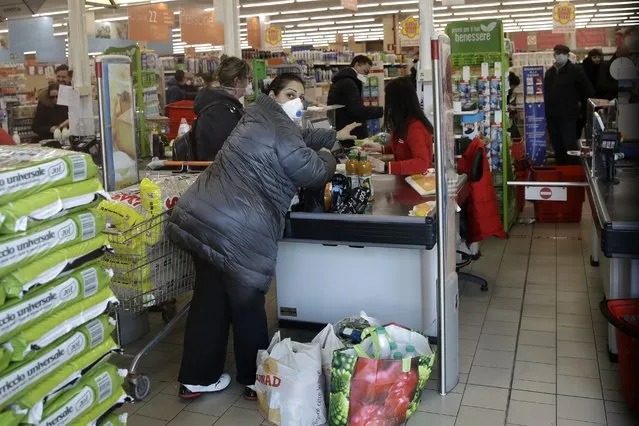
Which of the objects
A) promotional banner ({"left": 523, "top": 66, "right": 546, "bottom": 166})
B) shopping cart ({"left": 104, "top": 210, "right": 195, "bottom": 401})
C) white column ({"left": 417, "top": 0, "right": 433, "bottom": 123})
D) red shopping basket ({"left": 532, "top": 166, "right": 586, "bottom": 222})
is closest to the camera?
shopping cart ({"left": 104, "top": 210, "right": 195, "bottom": 401})

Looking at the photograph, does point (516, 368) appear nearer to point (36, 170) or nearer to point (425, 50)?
point (36, 170)

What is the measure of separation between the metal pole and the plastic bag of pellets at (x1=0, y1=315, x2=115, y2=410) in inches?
62.1

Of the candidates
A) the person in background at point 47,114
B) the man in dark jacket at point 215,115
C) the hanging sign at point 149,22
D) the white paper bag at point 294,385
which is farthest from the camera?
the hanging sign at point 149,22

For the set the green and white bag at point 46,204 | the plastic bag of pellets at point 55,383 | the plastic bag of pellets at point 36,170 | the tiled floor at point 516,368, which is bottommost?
the tiled floor at point 516,368

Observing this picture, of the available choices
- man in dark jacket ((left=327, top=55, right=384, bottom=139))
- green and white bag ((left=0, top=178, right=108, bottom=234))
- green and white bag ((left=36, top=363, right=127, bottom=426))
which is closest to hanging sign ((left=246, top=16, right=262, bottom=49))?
man in dark jacket ((left=327, top=55, right=384, bottom=139))

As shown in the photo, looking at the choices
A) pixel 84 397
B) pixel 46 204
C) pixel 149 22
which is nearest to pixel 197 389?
pixel 84 397

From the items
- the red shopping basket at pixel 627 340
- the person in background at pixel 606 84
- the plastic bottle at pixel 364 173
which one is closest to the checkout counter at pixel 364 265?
the plastic bottle at pixel 364 173

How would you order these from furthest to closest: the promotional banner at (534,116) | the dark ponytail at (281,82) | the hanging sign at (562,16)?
the hanging sign at (562,16) → the promotional banner at (534,116) → the dark ponytail at (281,82)

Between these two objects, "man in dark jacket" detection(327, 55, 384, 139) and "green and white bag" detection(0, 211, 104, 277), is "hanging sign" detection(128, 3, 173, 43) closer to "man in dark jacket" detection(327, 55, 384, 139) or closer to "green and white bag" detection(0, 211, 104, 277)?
"man in dark jacket" detection(327, 55, 384, 139)

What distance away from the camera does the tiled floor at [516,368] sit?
3.35 meters

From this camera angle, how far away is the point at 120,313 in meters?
4.29

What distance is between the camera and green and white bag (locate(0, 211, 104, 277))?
6.52 ft

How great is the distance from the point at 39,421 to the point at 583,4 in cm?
2531

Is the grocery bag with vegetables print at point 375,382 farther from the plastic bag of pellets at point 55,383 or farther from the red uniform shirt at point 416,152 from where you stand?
the red uniform shirt at point 416,152
